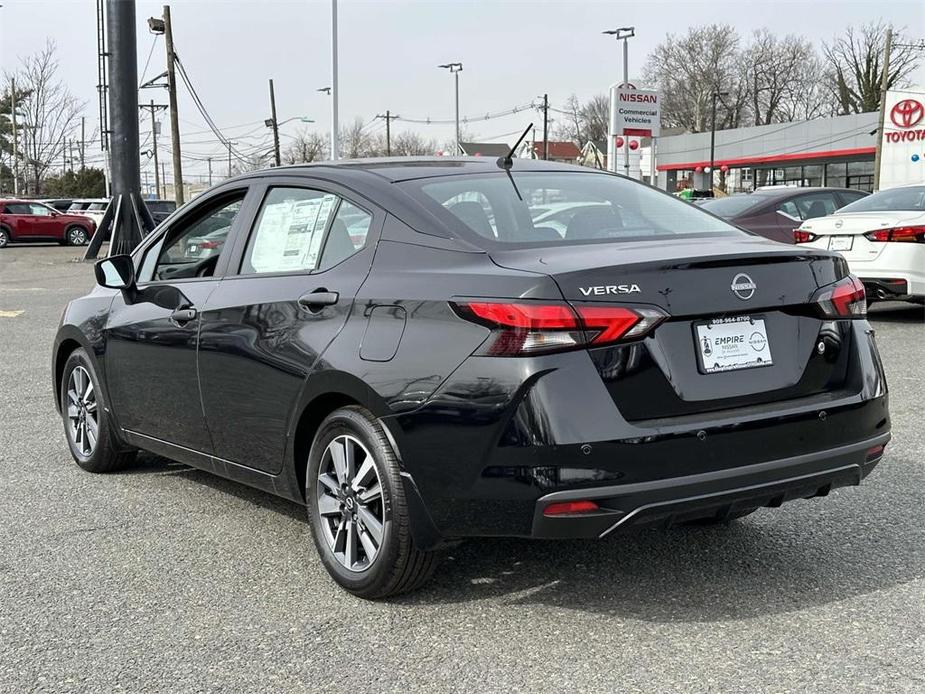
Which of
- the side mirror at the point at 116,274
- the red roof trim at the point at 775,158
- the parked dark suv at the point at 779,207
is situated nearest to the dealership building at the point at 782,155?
the red roof trim at the point at 775,158

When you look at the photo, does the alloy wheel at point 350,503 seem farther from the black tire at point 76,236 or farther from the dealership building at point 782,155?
the dealership building at point 782,155

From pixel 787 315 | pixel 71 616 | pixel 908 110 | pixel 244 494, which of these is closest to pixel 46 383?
pixel 244 494

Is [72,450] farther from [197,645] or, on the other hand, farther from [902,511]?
[902,511]

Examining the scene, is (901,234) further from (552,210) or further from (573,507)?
(573,507)

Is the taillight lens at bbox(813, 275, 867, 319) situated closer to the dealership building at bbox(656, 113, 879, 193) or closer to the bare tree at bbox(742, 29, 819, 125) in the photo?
the dealership building at bbox(656, 113, 879, 193)

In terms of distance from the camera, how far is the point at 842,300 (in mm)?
3758

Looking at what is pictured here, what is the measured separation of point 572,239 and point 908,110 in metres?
35.0

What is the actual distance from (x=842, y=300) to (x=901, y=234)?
7.90m

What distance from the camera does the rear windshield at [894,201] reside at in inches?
454

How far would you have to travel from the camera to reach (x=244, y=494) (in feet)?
17.6

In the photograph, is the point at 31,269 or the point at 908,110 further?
the point at 908,110

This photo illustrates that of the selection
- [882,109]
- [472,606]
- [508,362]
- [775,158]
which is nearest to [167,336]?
[472,606]

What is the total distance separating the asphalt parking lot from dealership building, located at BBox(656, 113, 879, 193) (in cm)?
5137

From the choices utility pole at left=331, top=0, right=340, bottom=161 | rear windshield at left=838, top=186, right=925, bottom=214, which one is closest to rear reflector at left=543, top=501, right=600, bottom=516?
rear windshield at left=838, top=186, right=925, bottom=214
